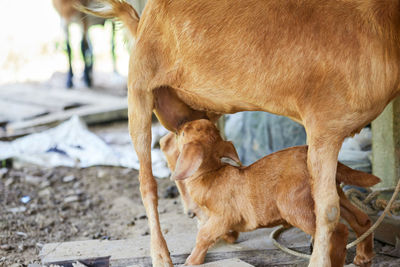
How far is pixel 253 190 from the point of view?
2.52 meters

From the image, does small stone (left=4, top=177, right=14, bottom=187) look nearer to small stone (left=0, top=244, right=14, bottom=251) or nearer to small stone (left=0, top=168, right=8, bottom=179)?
small stone (left=0, top=168, right=8, bottom=179)

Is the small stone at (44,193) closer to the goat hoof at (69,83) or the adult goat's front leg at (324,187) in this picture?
the adult goat's front leg at (324,187)

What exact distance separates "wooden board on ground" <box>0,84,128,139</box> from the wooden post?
437 cm

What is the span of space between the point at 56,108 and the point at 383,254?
A: 19.0 ft

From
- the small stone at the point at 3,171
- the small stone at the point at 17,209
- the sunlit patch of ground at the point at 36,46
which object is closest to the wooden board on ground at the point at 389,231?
the small stone at the point at 17,209

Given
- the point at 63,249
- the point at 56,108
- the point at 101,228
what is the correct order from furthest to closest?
the point at 56,108 < the point at 101,228 < the point at 63,249

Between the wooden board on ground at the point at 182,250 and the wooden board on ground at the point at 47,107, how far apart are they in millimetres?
3626

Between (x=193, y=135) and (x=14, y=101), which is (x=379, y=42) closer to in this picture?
(x=193, y=135)

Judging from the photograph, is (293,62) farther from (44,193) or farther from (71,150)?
(71,150)

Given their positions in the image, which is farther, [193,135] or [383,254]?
[383,254]

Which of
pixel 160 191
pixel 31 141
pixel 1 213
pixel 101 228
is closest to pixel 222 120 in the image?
pixel 160 191

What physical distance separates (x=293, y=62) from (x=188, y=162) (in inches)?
26.6

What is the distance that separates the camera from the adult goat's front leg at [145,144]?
269 centimetres

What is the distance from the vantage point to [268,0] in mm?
2266
